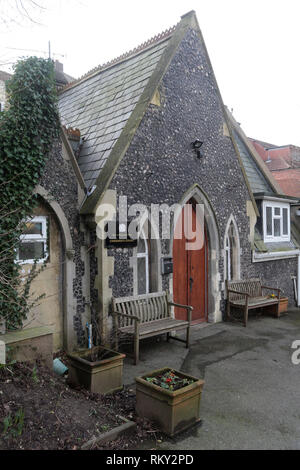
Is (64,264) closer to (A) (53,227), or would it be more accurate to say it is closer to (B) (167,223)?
(A) (53,227)

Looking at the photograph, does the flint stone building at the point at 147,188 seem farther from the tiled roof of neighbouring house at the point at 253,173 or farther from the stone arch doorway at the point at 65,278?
the tiled roof of neighbouring house at the point at 253,173

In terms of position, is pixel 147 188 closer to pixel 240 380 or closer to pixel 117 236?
pixel 117 236

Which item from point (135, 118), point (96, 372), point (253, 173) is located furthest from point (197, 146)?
point (96, 372)

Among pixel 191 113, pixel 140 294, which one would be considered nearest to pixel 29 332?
pixel 140 294

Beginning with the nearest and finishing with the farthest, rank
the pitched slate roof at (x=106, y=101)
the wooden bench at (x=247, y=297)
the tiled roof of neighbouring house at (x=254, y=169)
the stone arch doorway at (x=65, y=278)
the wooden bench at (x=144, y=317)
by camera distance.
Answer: the wooden bench at (x=144, y=317) < the stone arch doorway at (x=65, y=278) < the pitched slate roof at (x=106, y=101) < the wooden bench at (x=247, y=297) < the tiled roof of neighbouring house at (x=254, y=169)

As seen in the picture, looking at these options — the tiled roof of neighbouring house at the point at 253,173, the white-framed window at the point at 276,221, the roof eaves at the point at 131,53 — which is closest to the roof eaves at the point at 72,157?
the roof eaves at the point at 131,53

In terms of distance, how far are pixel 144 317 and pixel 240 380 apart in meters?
2.33

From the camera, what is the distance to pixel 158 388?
436cm

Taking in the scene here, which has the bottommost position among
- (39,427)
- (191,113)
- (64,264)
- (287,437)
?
(287,437)

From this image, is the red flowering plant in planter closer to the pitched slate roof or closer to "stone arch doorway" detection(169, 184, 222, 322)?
the pitched slate roof

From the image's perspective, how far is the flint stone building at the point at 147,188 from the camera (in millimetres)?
7168

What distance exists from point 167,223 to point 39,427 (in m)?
5.37

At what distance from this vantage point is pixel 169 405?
14.0 ft

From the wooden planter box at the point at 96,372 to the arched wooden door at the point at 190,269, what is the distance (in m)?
4.06
